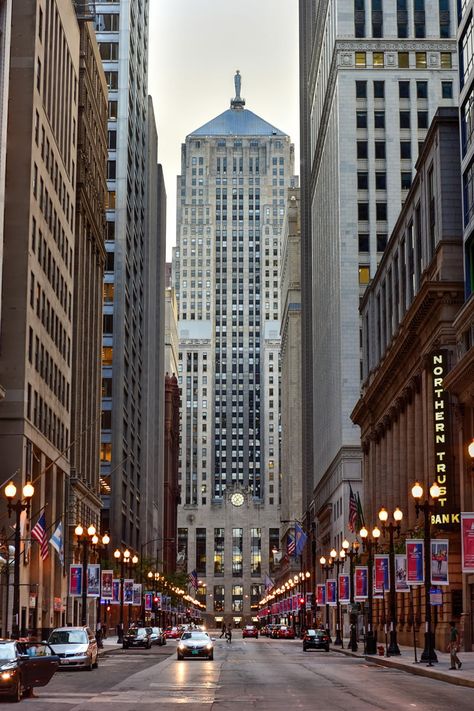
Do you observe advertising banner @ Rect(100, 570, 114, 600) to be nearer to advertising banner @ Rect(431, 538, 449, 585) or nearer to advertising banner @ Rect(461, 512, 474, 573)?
advertising banner @ Rect(431, 538, 449, 585)

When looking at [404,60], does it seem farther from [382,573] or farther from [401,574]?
[401,574]

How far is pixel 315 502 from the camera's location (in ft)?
516

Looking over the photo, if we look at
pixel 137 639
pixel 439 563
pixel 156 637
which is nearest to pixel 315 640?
pixel 137 639

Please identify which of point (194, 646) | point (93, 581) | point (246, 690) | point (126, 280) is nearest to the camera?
point (246, 690)

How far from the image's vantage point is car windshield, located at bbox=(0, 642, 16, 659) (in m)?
30.5

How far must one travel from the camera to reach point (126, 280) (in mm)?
137875

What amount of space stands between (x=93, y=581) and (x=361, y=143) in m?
64.2

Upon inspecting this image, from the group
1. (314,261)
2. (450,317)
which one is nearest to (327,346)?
(314,261)

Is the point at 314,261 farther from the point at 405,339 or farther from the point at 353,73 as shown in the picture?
the point at 405,339

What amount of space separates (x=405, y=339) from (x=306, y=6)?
4470 inches

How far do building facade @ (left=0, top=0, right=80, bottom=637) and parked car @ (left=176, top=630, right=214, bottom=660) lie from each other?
401 inches

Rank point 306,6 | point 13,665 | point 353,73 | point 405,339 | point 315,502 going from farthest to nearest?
point 306,6, point 315,502, point 353,73, point 405,339, point 13,665

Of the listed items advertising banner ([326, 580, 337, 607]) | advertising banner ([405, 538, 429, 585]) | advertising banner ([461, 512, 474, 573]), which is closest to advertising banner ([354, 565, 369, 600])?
advertising banner ([326, 580, 337, 607])

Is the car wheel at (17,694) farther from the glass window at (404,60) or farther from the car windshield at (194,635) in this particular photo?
the glass window at (404,60)
